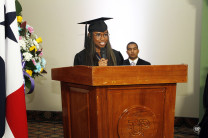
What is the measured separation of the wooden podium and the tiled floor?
6.19 feet

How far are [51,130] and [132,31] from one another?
224cm

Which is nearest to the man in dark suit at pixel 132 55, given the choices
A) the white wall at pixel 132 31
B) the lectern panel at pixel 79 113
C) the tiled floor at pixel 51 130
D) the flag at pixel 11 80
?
the white wall at pixel 132 31

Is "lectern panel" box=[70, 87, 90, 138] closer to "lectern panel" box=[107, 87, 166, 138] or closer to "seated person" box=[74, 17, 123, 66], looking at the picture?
"lectern panel" box=[107, 87, 166, 138]

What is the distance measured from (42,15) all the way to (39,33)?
36 centimetres

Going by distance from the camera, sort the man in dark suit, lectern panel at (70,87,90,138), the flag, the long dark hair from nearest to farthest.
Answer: the flag
lectern panel at (70,87,90,138)
the long dark hair
the man in dark suit

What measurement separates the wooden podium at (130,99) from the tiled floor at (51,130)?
189 cm

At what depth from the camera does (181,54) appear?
126 inches

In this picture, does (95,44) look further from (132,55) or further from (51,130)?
(51,130)

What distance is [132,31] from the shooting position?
11.0 ft

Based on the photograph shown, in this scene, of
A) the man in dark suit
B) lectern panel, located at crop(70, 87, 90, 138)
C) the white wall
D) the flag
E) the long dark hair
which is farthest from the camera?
the white wall

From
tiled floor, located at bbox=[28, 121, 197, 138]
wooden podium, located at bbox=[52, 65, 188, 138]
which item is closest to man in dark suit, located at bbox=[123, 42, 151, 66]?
tiled floor, located at bbox=[28, 121, 197, 138]

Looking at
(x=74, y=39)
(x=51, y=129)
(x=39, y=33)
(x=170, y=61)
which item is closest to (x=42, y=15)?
(x=39, y=33)

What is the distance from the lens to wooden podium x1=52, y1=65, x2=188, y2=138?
1149mm

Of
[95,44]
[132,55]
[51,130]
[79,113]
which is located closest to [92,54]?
[95,44]
